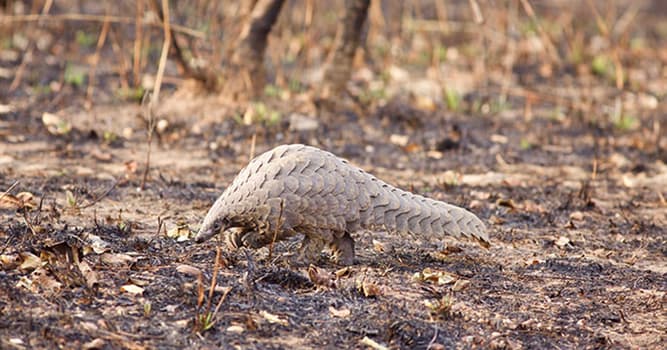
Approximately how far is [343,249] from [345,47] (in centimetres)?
356

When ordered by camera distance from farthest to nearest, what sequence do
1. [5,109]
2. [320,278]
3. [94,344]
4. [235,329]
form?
1. [5,109]
2. [320,278]
3. [235,329]
4. [94,344]

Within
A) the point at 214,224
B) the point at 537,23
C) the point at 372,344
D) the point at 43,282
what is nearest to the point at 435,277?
the point at 372,344

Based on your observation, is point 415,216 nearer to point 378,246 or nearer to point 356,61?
point 378,246

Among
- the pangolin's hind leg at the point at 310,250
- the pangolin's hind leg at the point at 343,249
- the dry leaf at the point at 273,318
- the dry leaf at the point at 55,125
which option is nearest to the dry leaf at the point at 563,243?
the pangolin's hind leg at the point at 343,249

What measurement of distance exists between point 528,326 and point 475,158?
3220 millimetres

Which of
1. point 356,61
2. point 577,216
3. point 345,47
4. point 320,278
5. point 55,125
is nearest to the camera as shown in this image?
point 320,278

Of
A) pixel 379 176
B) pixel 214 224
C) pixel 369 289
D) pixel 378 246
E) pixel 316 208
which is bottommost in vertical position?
pixel 379 176

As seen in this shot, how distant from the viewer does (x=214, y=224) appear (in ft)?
13.1

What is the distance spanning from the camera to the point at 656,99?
8.45 meters

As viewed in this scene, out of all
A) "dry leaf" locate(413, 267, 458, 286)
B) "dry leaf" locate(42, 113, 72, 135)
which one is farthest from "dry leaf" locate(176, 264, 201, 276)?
"dry leaf" locate(42, 113, 72, 135)

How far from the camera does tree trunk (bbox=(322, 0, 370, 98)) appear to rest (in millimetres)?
7355

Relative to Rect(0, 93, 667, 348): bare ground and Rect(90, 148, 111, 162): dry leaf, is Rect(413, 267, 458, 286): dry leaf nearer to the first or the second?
Rect(0, 93, 667, 348): bare ground

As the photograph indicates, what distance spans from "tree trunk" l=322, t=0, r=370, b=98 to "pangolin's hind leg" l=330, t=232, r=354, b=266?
3508mm

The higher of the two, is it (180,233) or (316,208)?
(316,208)
